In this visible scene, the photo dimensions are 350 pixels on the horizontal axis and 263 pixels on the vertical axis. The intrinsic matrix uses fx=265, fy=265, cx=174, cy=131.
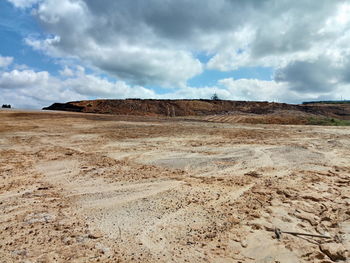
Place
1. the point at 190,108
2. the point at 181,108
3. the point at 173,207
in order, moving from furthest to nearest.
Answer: the point at 190,108 → the point at 181,108 → the point at 173,207

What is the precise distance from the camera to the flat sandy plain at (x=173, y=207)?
275 cm

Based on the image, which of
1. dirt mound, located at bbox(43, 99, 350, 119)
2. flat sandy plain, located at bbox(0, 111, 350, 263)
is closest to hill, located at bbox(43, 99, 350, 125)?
dirt mound, located at bbox(43, 99, 350, 119)

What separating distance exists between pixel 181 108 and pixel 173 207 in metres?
29.5

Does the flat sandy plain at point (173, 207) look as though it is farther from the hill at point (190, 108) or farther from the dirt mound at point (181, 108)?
the dirt mound at point (181, 108)

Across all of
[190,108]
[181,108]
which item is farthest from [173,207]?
[190,108]

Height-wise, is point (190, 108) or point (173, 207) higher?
point (190, 108)

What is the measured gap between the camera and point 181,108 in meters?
33.0

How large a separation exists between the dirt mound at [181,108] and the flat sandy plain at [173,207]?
981 inches

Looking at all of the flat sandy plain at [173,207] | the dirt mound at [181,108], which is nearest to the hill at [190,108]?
the dirt mound at [181,108]

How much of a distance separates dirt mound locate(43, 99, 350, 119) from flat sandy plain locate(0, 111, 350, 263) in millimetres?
24929

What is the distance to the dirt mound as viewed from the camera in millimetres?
31969

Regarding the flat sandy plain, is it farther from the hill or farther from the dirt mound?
the dirt mound

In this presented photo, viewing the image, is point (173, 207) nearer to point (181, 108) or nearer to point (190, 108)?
→ point (181, 108)

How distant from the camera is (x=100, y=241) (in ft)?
9.56
